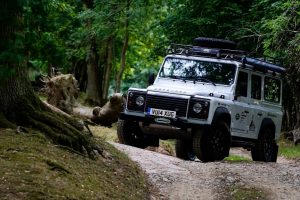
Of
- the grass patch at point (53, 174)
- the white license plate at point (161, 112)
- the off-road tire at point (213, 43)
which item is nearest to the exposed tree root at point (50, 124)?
the grass patch at point (53, 174)

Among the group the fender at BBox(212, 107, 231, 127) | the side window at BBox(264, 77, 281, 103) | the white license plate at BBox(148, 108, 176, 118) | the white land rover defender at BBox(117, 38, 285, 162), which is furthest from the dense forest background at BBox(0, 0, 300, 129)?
the white license plate at BBox(148, 108, 176, 118)

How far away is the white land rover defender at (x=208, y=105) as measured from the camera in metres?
13.2

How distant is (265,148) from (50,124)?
8306 mm

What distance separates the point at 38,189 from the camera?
20.9 ft

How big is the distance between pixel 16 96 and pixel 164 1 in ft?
62.3

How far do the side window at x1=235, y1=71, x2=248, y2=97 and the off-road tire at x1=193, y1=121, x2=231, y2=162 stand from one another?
4.07 ft

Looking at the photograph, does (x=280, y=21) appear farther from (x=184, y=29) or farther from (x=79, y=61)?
(x=79, y=61)

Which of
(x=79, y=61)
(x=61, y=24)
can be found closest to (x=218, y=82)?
(x=61, y=24)

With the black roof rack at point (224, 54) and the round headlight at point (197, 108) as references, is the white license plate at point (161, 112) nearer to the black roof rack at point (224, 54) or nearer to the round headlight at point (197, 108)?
the round headlight at point (197, 108)

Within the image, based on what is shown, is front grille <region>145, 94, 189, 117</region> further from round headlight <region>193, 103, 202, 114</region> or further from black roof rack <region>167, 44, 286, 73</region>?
black roof rack <region>167, 44, 286, 73</region>

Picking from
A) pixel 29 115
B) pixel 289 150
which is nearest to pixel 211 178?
pixel 29 115

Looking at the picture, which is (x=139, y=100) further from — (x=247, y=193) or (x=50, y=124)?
(x=50, y=124)

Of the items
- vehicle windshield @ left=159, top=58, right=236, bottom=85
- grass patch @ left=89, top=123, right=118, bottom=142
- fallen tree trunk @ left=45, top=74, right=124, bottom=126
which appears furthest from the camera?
fallen tree trunk @ left=45, top=74, right=124, bottom=126

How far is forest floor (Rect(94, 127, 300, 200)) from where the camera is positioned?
9.66 m
